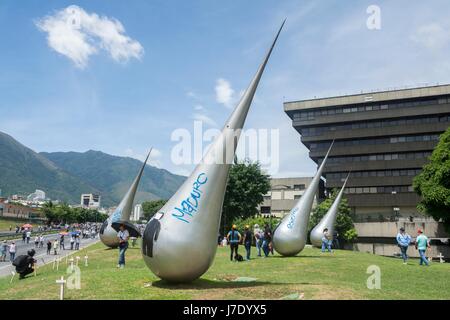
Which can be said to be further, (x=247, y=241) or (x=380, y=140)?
(x=380, y=140)

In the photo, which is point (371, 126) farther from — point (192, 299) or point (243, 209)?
point (192, 299)

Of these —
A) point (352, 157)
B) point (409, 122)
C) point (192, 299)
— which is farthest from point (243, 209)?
point (192, 299)

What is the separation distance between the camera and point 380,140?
235 feet

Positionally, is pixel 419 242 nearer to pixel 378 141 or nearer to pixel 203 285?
pixel 203 285

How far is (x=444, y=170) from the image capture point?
1549 inches

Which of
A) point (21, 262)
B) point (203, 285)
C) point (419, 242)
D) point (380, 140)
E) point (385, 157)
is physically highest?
point (380, 140)

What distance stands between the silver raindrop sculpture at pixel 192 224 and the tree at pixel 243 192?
38.1m

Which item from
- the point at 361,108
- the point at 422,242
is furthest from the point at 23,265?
the point at 361,108

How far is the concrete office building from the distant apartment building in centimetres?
1706

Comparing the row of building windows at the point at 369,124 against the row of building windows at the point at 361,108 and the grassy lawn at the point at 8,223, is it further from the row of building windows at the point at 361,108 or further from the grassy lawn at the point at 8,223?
the grassy lawn at the point at 8,223

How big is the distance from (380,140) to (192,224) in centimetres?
6683

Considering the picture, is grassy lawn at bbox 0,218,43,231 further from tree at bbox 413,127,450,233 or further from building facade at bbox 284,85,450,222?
tree at bbox 413,127,450,233

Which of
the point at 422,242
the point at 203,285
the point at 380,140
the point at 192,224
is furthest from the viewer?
the point at 380,140
